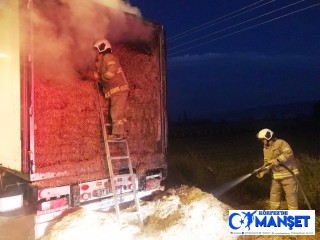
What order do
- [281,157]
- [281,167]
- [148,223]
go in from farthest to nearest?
[281,167] < [281,157] < [148,223]

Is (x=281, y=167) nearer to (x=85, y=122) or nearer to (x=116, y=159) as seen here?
(x=116, y=159)

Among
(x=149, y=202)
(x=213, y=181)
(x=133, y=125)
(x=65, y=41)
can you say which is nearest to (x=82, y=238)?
(x=149, y=202)

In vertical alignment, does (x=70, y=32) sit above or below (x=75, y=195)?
above

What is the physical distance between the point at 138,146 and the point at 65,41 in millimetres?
2040

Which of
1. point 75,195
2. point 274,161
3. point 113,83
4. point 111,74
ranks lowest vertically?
point 75,195

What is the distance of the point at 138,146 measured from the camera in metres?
5.50

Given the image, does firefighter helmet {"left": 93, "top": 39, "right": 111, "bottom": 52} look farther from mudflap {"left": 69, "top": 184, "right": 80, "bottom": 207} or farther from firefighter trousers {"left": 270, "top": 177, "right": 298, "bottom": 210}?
firefighter trousers {"left": 270, "top": 177, "right": 298, "bottom": 210}

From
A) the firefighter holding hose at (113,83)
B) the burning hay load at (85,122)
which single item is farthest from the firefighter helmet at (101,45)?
the burning hay load at (85,122)

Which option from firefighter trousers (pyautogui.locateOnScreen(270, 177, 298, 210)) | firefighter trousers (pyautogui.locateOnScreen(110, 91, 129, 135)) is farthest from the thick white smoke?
firefighter trousers (pyautogui.locateOnScreen(270, 177, 298, 210))

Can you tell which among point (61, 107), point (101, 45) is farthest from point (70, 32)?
point (61, 107)

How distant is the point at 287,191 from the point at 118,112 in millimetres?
3156

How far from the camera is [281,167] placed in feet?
18.4

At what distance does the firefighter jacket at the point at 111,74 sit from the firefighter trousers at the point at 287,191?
313cm

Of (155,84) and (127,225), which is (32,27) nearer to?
(155,84)
